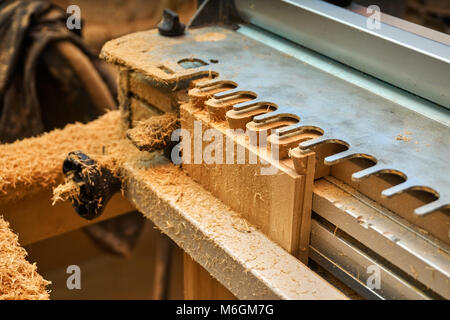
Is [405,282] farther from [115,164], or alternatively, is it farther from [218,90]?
[115,164]

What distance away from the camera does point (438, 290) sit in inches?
36.6

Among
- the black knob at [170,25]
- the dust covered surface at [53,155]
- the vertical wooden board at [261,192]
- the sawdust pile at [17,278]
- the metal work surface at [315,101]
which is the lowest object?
the sawdust pile at [17,278]

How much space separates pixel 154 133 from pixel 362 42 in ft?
1.73

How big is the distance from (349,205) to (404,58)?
1.25ft

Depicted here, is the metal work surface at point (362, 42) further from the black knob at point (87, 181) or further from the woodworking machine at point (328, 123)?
the black knob at point (87, 181)

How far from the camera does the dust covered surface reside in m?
1.46

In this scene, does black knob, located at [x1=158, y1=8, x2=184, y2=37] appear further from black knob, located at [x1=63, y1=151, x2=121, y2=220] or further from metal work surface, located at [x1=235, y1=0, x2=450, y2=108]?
black knob, located at [x1=63, y1=151, x2=121, y2=220]

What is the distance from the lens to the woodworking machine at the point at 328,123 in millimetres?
1010

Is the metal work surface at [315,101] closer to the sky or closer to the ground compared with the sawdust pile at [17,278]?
closer to the sky

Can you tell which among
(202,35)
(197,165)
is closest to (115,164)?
(197,165)

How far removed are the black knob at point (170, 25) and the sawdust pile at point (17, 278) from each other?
Answer: 70 centimetres

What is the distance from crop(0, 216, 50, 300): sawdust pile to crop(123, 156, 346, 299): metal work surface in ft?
1.04

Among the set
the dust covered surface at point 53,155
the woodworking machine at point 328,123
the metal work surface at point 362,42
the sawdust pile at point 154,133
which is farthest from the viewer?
the dust covered surface at point 53,155

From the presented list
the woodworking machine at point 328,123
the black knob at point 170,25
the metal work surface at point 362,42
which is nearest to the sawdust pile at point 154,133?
the woodworking machine at point 328,123
